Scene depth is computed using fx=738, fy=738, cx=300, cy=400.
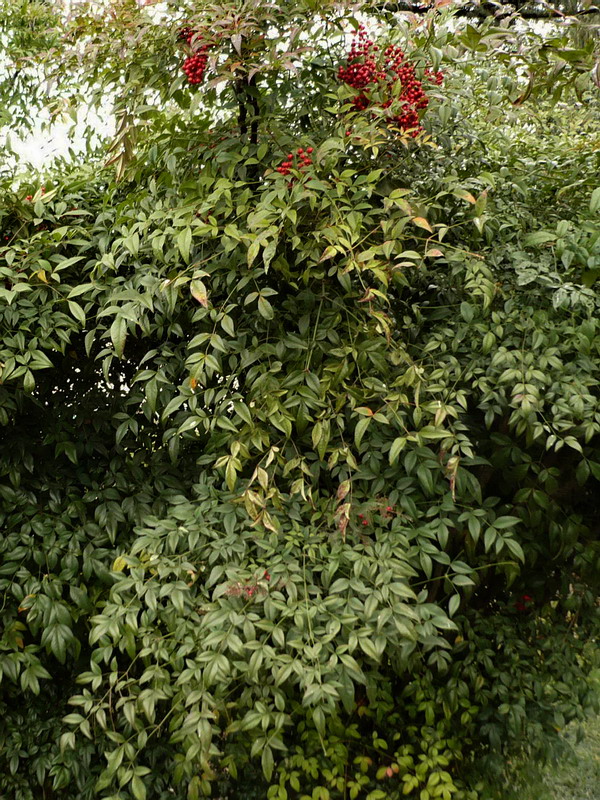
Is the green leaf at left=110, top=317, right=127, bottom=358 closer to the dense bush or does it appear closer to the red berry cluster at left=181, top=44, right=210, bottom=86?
the dense bush

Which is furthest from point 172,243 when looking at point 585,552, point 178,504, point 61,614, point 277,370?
point 585,552

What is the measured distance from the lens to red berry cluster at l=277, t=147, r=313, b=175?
6.01 feet

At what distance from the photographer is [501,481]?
7.75 ft

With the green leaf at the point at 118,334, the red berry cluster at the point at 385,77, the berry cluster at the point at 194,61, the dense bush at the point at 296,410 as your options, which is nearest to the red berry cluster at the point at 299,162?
the dense bush at the point at 296,410

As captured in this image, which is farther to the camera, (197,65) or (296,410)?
(296,410)

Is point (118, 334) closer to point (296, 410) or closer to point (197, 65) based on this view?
point (296, 410)

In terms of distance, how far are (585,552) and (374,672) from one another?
2.50 ft

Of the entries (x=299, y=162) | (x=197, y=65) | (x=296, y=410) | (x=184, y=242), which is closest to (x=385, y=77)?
(x=299, y=162)

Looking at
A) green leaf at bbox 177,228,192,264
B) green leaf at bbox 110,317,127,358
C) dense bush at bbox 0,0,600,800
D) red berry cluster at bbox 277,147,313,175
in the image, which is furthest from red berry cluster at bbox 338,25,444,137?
green leaf at bbox 110,317,127,358

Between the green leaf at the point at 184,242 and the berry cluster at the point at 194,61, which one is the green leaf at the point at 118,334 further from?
the berry cluster at the point at 194,61

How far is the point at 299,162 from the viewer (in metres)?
1.86

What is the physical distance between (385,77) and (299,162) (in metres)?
0.31

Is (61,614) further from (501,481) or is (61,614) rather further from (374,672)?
(501,481)

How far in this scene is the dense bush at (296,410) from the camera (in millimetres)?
1795
